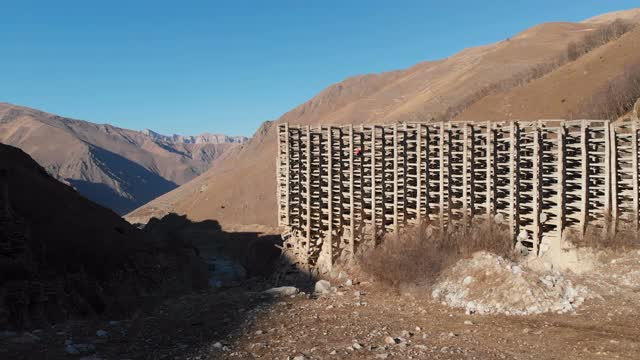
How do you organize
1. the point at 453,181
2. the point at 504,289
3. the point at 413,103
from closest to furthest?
the point at 504,289 < the point at 453,181 < the point at 413,103

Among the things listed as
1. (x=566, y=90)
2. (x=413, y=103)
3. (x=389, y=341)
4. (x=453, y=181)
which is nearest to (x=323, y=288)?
(x=453, y=181)

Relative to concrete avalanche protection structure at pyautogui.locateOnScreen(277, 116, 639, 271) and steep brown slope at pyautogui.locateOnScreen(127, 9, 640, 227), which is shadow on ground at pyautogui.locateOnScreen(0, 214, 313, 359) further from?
steep brown slope at pyautogui.locateOnScreen(127, 9, 640, 227)

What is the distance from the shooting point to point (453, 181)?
13953 millimetres

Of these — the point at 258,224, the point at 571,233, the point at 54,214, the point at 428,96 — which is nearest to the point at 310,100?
the point at 428,96

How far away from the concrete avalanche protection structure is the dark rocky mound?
6322 mm

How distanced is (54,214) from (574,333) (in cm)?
1882

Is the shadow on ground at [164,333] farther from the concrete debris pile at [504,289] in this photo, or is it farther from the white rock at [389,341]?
the concrete debris pile at [504,289]

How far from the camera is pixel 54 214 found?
20672 millimetres

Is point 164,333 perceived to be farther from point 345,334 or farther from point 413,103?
point 413,103

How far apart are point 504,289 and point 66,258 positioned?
14981 millimetres

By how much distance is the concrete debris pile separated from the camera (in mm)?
9570

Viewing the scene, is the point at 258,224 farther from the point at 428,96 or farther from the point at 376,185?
the point at 376,185

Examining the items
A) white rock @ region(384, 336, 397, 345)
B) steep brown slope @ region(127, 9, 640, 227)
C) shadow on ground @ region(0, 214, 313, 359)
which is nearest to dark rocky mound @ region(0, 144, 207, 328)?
shadow on ground @ region(0, 214, 313, 359)

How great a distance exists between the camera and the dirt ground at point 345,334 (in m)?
7.69
